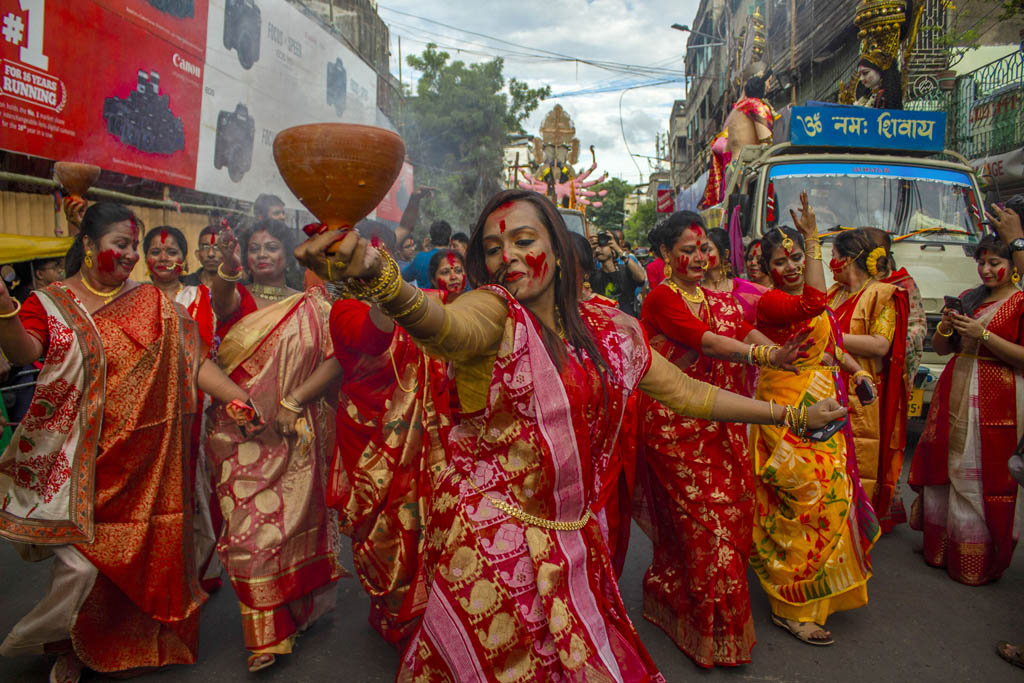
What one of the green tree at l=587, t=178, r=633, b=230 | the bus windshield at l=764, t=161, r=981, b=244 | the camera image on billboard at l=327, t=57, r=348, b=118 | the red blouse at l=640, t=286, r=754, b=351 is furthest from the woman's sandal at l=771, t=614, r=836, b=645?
Answer: the green tree at l=587, t=178, r=633, b=230

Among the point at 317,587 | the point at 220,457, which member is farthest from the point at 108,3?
the point at 317,587

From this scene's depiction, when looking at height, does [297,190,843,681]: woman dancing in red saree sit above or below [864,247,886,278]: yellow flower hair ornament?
below

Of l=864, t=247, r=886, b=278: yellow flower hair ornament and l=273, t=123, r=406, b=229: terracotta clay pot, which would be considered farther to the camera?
l=864, t=247, r=886, b=278: yellow flower hair ornament

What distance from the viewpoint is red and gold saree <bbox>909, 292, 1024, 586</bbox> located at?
390 cm

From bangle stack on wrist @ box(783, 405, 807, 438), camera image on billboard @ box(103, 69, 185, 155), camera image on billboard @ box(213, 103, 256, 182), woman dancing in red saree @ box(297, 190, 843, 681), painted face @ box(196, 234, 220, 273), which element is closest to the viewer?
woman dancing in red saree @ box(297, 190, 843, 681)

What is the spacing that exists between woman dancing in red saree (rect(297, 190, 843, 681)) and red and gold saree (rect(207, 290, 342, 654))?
1.38 meters

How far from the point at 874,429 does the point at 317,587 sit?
321cm

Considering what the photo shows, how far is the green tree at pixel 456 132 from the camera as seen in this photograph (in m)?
20.7

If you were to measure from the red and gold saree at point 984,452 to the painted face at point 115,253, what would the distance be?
4.10 meters

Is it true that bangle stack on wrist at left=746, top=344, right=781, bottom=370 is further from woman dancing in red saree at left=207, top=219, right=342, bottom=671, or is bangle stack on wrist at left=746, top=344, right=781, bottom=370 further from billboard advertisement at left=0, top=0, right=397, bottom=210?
billboard advertisement at left=0, top=0, right=397, bottom=210

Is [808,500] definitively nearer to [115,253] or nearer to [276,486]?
[276,486]

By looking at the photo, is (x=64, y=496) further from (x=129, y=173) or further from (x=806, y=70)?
(x=806, y=70)

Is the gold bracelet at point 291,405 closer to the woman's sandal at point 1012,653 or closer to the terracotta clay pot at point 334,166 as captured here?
the terracotta clay pot at point 334,166

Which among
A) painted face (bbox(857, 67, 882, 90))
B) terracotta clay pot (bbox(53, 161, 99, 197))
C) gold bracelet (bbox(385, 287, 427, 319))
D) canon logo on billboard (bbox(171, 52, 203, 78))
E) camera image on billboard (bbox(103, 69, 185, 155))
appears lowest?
gold bracelet (bbox(385, 287, 427, 319))
